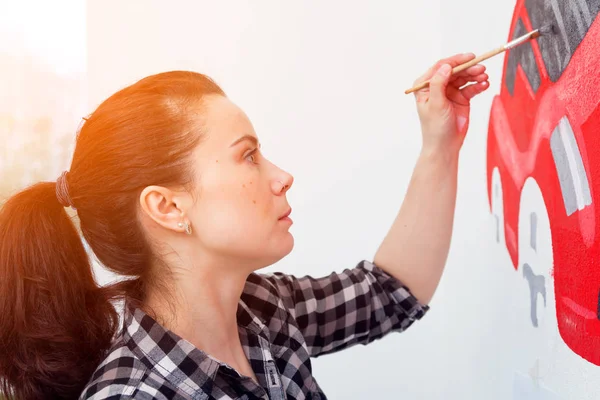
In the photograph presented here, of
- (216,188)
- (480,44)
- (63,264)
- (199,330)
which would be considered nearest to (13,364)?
(63,264)

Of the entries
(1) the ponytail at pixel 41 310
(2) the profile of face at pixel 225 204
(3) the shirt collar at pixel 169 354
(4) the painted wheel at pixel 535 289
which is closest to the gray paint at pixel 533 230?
(4) the painted wheel at pixel 535 289

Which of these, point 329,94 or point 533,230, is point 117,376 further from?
point 329,94

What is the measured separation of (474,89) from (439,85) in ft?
0.21

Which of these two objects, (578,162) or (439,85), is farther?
(439,85)

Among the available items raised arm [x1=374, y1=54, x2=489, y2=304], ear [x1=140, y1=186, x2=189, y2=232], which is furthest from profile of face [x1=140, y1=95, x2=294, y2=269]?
raised arm [x1=374, y1=54, x2=489, y2=304]

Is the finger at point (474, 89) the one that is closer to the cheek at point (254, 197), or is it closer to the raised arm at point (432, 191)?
the raised arm at point (432, 191)

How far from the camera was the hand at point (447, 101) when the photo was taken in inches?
40.1

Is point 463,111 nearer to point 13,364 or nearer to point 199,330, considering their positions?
point 199,330

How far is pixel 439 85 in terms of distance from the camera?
3.34ft

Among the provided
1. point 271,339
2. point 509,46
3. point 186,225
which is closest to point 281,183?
point 186,225

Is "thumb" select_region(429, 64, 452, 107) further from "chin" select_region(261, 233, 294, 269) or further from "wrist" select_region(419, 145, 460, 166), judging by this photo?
"chin" select_region(261, 233, 294, 269)

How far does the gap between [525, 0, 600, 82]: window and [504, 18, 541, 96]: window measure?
0.05 meters

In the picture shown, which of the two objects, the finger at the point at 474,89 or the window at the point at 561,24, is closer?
the window at the point at 561,24

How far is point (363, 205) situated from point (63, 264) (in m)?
0.89
